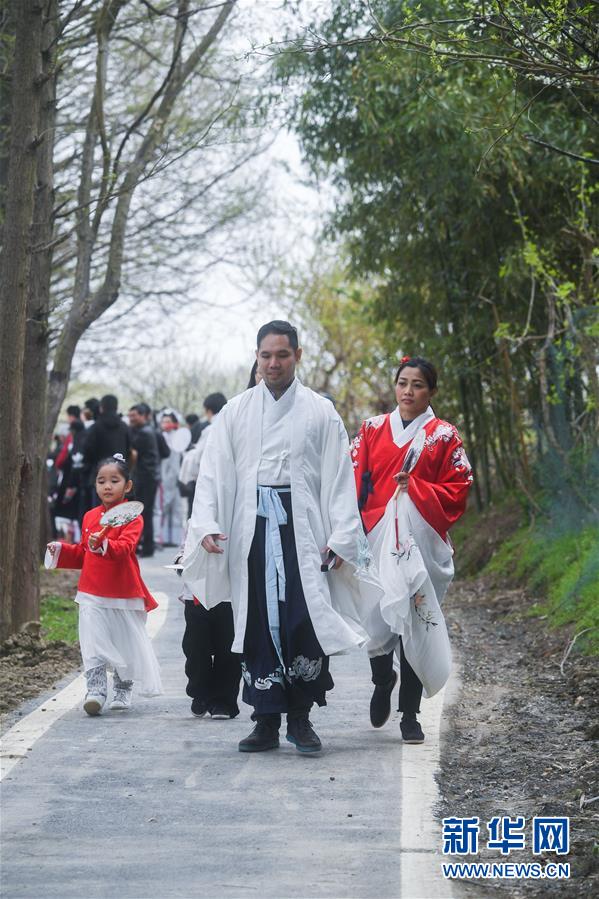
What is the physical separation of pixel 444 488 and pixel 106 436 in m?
8.98

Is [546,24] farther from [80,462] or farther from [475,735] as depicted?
[80,462]

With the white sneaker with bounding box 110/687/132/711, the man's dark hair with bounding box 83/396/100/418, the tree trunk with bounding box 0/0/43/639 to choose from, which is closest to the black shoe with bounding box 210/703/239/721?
the white sneaker with bounding box 110/687/132/711

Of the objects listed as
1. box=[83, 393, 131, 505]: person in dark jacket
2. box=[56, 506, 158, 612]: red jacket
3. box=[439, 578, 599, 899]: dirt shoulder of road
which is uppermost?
box=[83, 393, 131, 505]: person in dark jacket

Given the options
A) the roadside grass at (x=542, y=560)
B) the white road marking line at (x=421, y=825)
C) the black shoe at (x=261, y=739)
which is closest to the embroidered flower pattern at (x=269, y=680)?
the black shoe at (x=261, y=739)

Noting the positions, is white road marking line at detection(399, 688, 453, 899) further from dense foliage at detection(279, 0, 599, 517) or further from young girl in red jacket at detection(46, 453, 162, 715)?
dense foliage at detection(279, 0, 599, 517)

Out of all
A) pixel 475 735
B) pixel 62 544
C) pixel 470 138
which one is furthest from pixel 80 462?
pixel 475 735

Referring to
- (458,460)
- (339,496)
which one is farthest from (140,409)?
(339,496)

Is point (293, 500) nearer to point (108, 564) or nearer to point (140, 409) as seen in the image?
point (108, 564)

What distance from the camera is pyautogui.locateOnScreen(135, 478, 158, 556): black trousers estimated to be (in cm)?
1748

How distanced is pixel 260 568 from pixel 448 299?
1058cm

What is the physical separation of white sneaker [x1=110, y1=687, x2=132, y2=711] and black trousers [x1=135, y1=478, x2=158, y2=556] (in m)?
9.06

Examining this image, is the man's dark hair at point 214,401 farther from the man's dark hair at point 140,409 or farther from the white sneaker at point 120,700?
the white sneaker at point 120,700

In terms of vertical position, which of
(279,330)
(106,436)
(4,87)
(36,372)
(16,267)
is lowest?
(106,436)

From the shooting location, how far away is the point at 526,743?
23.6 ft
